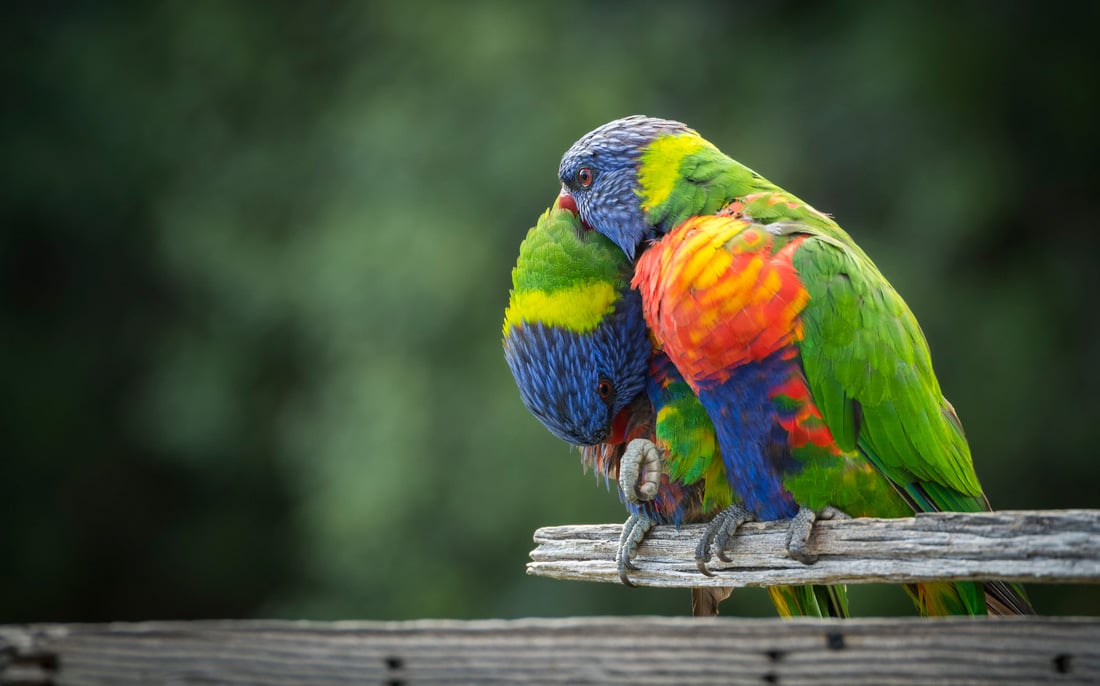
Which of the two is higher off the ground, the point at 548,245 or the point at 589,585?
the point at 548,245

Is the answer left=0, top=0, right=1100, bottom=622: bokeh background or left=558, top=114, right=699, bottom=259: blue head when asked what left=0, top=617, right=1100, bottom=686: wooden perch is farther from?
left=0, top=0, right=1100, bottom=622: bokeh background

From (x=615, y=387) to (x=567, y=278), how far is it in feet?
0.98

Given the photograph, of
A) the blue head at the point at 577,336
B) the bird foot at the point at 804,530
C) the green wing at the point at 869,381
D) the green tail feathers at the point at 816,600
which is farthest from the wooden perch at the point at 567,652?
the green tail feathers at the point at 816,600

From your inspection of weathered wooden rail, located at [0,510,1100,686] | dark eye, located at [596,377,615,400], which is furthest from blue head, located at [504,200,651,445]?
weathered wooden rail, located at [0,510,1100,686]

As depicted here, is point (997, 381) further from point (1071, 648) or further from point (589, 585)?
point (1071, 648)

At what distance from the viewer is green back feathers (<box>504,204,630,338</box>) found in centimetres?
226

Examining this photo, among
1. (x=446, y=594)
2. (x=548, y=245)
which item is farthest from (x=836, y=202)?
(x=548, y=245)

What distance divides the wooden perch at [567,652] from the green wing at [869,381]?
0.88 meters

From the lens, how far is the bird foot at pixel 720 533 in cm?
197

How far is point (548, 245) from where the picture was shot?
234 centimetres

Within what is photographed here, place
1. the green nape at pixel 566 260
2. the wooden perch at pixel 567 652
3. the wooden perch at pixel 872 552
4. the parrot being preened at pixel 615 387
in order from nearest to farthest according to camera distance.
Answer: the wooden perch at pixel 567 652
the wooden perch at pixel 872 552
the parrot being preened at pixel 615 387
the green nape at pixel 566 260

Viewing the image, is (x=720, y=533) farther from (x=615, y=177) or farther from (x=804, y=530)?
(x=615, y=177)

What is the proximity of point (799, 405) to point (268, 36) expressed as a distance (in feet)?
20.9

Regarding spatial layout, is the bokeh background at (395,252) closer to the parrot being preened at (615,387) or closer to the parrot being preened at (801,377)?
the parrot being preened at (615,387)
